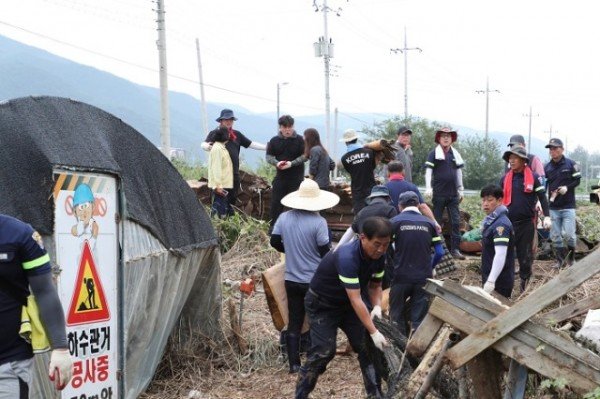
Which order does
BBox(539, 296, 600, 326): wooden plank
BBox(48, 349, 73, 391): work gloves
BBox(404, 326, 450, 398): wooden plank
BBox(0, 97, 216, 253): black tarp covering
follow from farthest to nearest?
BBox(539, 296, 600, 326): wooden plank → BBox(0, 97, 216, 253): black tarp covering → BBox(404, 326, 450, 398): wooden plank → BBox(48, 349, 73, 391): work gloves

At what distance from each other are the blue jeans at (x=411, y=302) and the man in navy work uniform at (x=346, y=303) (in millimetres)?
987

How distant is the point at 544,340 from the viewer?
4.50 m

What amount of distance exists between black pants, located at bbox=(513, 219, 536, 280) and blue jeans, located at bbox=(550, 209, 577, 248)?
1896 millimetres

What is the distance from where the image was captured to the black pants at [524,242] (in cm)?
927

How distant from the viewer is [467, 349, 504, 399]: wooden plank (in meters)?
4.86

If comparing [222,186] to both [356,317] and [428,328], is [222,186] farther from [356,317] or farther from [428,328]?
[428,328]

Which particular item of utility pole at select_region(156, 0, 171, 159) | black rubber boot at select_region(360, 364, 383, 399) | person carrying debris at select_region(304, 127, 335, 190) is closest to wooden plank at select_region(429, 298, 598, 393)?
black rubber boot at select_region(360, 364, 383, 399)

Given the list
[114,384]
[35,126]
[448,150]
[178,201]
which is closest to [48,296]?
[35,126]

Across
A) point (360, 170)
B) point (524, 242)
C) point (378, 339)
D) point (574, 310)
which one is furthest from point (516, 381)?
point (360, 170)

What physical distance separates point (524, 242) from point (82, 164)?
569 cm

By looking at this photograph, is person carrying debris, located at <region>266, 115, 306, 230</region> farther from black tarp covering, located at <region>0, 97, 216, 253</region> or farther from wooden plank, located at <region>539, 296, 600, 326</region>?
wooden plank, located at <region>539, 296, 600, 326</region>

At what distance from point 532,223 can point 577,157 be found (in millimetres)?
126438

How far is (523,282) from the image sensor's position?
372 inches

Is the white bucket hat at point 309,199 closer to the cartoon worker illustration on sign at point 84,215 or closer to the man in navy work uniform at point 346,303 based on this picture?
the man in navy work uniform at point 346,303
